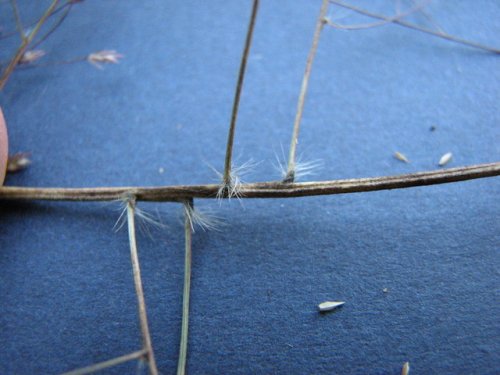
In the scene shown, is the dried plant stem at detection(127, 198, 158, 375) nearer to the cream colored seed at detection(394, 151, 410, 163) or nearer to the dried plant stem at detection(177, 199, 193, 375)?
the dried plant stem at detection(177, 199, 193, 375)

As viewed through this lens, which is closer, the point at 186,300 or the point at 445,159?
the point at 186,300

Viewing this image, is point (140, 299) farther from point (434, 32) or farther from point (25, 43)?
point (434, 32)

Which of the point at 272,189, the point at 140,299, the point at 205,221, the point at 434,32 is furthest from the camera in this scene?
the point at 434,32

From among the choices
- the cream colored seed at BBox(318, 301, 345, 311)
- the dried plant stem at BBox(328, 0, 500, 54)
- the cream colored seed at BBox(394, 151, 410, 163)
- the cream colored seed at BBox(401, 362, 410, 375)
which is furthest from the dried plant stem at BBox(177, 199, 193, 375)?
the dried plant stem at BBox(328, 0, 500, 54)

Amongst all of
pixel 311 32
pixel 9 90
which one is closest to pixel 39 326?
pixel 9 90

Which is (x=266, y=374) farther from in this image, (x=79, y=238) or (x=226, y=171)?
(x=79, y=238)

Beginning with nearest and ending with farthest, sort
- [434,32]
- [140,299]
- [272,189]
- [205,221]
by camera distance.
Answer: [140,299] < [272,189] < [205,221] < [434,32]

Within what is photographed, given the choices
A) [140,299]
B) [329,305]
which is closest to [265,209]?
[329,305]
